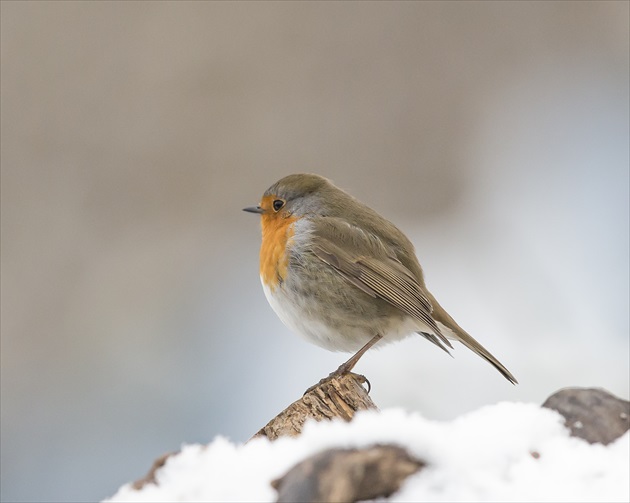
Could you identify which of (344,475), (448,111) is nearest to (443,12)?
(448,111)

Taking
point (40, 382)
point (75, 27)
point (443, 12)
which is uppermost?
point (75, 27)

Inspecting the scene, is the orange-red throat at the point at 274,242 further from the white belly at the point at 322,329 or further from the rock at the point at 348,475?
the rock at the point at 348,475

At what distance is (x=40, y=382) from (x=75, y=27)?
5.43 feet

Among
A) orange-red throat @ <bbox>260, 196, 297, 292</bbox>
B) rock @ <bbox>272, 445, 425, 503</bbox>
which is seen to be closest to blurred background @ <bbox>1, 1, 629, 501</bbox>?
orange-red throat @ <bbox>260, 196, 297, 292</bbox>

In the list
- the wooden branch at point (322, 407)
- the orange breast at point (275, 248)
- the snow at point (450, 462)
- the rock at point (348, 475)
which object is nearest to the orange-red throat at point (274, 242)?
the orange breast at point (275, 248)

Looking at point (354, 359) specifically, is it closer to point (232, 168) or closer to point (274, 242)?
point (274, 242)

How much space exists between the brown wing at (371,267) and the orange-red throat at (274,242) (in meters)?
0.09

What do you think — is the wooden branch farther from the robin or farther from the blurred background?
the blurred background

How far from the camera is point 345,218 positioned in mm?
2537

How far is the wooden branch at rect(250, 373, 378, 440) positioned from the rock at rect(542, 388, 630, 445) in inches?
19.0

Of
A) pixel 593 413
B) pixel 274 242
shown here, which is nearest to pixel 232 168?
pixel 274 242

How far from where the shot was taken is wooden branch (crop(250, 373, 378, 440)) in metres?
1.60

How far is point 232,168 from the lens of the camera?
13.7 ft

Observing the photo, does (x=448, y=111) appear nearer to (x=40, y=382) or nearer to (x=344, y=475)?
(x=40, y=382)
